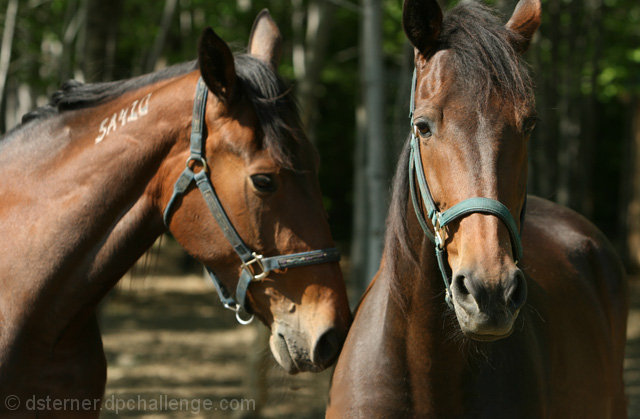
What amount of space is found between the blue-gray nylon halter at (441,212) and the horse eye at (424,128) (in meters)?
0.05

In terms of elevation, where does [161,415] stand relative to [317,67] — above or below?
below

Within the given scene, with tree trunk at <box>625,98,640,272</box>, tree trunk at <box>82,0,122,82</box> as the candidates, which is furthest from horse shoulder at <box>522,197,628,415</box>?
tree trunk at <box>625,98,640,272</box>

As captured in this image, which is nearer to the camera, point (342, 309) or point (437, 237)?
point (437, 237)

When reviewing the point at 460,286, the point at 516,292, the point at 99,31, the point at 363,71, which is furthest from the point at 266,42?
the point at 99,31

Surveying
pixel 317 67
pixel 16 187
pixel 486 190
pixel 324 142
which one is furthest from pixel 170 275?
pixel 486 190

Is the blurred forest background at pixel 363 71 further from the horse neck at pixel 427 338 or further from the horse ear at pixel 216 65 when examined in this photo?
the horse neck at pixel 427 338

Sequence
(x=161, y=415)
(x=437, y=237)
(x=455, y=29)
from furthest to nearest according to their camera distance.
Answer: (x=161, y=415) → (x=455, y=29) → (x=437, y=237)

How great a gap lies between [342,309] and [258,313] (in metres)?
0.38

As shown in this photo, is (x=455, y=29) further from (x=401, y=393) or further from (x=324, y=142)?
(x=324, y=142)

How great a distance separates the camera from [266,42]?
346cm

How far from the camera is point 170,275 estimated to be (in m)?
18.4

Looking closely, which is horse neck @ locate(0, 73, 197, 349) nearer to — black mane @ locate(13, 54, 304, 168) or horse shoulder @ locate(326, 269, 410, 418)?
black mane @ locate(13, 54, 304, 168)

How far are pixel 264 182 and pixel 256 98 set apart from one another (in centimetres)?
39

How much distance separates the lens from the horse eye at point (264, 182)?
285cm
